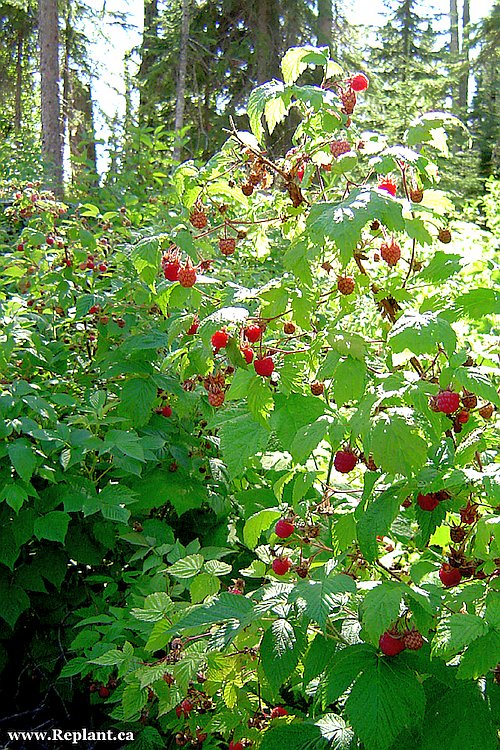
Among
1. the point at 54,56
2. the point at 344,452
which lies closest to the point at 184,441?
the point at 344,452

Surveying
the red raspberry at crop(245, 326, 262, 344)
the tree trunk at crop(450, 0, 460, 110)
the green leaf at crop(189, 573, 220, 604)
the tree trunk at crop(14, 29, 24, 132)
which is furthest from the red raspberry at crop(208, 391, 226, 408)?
the tree trunk at crop(450, 0, 460, 110)

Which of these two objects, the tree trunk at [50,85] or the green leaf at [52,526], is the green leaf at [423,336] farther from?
the tree trunk at [50,85]

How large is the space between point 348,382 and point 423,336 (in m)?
0.22

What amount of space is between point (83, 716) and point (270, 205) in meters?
2.25

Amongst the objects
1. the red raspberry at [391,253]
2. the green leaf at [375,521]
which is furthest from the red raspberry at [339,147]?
the green leaf at [375,521]

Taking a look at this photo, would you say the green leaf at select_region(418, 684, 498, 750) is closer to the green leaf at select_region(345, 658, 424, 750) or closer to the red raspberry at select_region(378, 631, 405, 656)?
the green leaf at select_region(345, 658, 424, 750)

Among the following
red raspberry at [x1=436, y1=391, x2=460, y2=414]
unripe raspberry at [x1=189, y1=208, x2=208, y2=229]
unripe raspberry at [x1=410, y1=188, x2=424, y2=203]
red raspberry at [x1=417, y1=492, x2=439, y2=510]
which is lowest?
red raspberry at [x1=417, y1=492, x2=439, y2=510]

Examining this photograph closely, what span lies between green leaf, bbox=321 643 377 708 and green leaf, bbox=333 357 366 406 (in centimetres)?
53

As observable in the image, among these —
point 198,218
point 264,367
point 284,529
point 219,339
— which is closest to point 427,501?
point 284,529

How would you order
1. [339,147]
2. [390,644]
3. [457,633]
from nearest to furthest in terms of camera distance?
1. [457,633]
2. [390,644]
3. [339,147]

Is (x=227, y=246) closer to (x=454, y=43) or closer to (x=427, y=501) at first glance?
(x=427, y=501)

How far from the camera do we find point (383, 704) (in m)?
1.25

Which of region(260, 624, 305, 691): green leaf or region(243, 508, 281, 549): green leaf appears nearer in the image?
region(260, 624, 305, 691): green leaf

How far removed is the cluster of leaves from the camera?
4.30 ft
